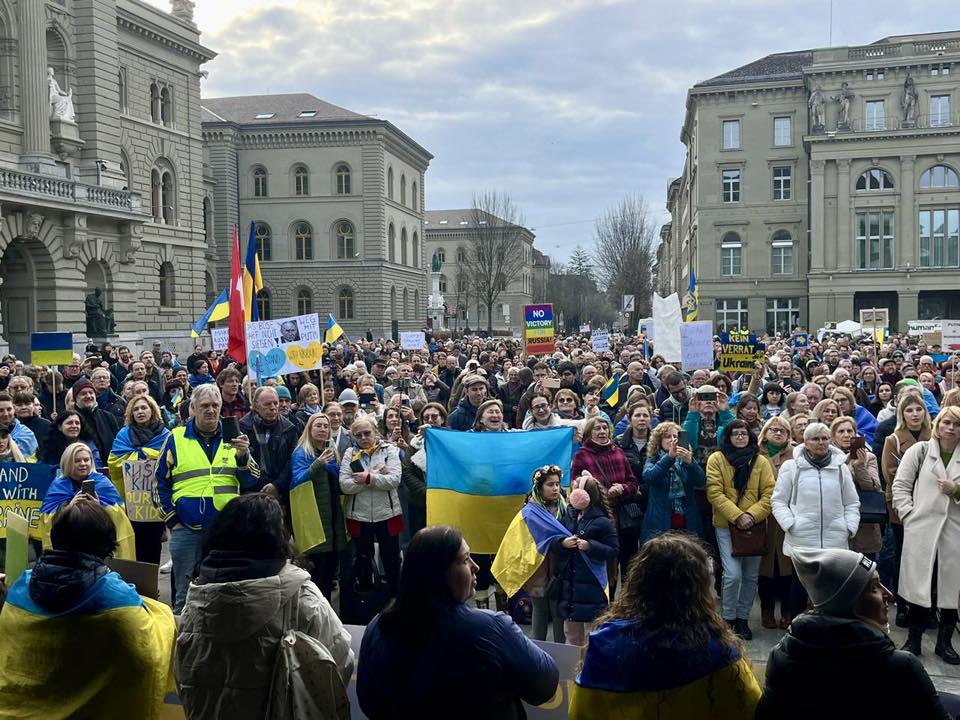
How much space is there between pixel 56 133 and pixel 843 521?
119ft

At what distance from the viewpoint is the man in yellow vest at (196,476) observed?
22.6 ft

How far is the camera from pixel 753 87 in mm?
60281

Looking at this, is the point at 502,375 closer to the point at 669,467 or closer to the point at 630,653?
the point at 669,467

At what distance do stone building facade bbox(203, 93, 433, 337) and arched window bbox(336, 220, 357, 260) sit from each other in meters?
0.07

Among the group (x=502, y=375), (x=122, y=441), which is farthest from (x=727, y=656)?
(x=502, y=375)

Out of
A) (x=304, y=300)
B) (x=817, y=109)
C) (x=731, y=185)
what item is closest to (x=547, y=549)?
(x=817, y=109)

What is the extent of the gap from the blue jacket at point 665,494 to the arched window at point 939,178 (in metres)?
57.9

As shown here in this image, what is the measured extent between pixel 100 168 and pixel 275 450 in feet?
110

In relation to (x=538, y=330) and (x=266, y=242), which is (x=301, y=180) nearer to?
(x=266, y=242)

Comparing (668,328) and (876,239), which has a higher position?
(876,239)

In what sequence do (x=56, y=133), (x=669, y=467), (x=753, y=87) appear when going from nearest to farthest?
(x=669, y=467) → (x=56, y=133) → (x=753, y=87)

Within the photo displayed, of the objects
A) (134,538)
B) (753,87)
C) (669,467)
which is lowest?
(134,538)

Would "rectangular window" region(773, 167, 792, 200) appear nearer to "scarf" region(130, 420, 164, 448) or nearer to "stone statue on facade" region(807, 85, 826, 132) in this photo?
"stone statue on facade" region(807, 85, 826, 132)

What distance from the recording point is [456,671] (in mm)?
3045
